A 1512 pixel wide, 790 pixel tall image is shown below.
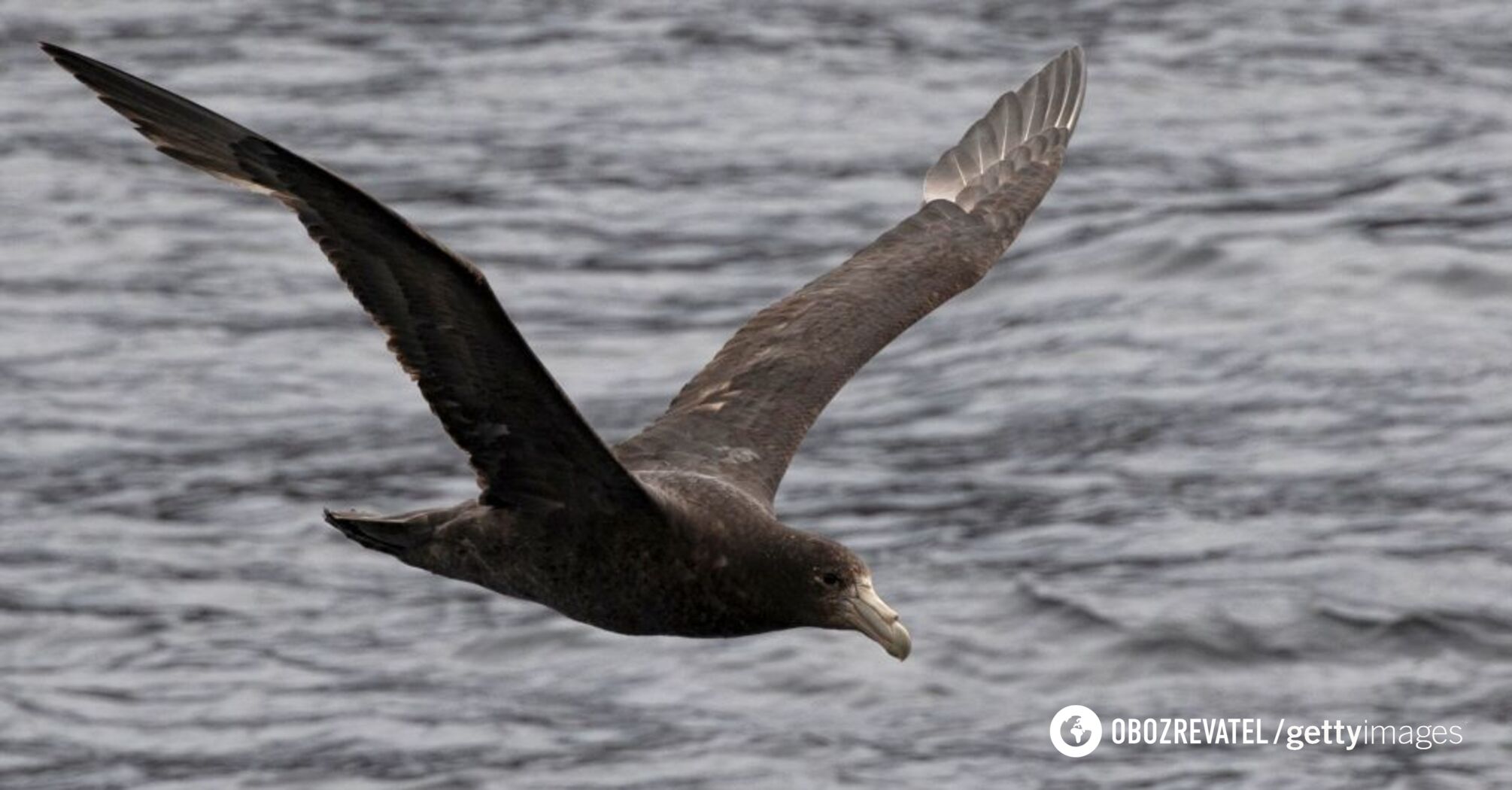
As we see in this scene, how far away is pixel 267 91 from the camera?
24969 mm

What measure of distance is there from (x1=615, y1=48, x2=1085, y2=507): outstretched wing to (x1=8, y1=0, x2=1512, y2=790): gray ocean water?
3.62 metres

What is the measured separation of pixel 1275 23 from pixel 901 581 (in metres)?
10.2

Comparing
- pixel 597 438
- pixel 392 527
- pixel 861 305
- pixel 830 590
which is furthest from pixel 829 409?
pixel 597 438

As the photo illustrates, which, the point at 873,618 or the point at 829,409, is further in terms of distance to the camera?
the point at 829,409

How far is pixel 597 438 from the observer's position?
10445 mm

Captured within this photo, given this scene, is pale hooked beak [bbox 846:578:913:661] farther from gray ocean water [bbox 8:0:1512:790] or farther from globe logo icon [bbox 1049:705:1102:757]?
globe logo icon [bbox 1049:705:1102:757]

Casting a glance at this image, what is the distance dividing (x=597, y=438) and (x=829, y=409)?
9.96 m

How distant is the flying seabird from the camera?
10031 millimetres

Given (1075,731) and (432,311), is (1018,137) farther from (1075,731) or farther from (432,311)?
(432,311)

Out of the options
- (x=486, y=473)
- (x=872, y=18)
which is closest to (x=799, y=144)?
(x=872, y=18)

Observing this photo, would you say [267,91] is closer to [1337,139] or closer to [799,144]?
[799,144]

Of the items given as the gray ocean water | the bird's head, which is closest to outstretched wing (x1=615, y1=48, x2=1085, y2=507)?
the bird's head

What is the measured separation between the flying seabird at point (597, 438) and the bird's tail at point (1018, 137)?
0.94 m

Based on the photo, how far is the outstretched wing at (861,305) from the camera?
1236 cm
